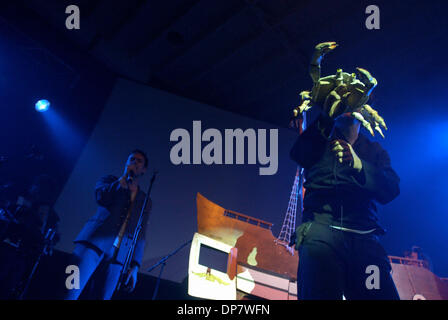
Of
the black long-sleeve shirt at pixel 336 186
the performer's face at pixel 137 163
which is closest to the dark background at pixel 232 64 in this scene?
the performer's face at pixel 137 163

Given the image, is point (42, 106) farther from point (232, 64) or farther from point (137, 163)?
point (232, 64)

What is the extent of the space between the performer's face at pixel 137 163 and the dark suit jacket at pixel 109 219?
0.34 m

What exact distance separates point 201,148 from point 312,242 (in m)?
4.51

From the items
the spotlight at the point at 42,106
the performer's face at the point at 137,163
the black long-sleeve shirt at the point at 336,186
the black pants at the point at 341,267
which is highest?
the spotlight at the point at 42,106

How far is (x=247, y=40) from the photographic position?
17.3 feet

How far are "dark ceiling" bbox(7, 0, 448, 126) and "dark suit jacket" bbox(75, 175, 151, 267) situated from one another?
10.9 feet

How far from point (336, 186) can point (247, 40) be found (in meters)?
4.53

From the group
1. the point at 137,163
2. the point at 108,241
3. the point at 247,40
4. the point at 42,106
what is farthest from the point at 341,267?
the point at 42,106

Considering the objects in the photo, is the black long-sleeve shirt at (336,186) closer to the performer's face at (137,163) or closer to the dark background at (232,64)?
the performer's face at (137,163)

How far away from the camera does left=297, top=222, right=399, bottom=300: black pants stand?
47.7 inches

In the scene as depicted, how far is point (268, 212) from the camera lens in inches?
214

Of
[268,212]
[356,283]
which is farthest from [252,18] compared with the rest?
[356,283]

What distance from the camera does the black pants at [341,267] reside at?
121cm

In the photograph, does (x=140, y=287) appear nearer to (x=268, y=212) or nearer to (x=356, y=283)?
(x=268, y=212)
